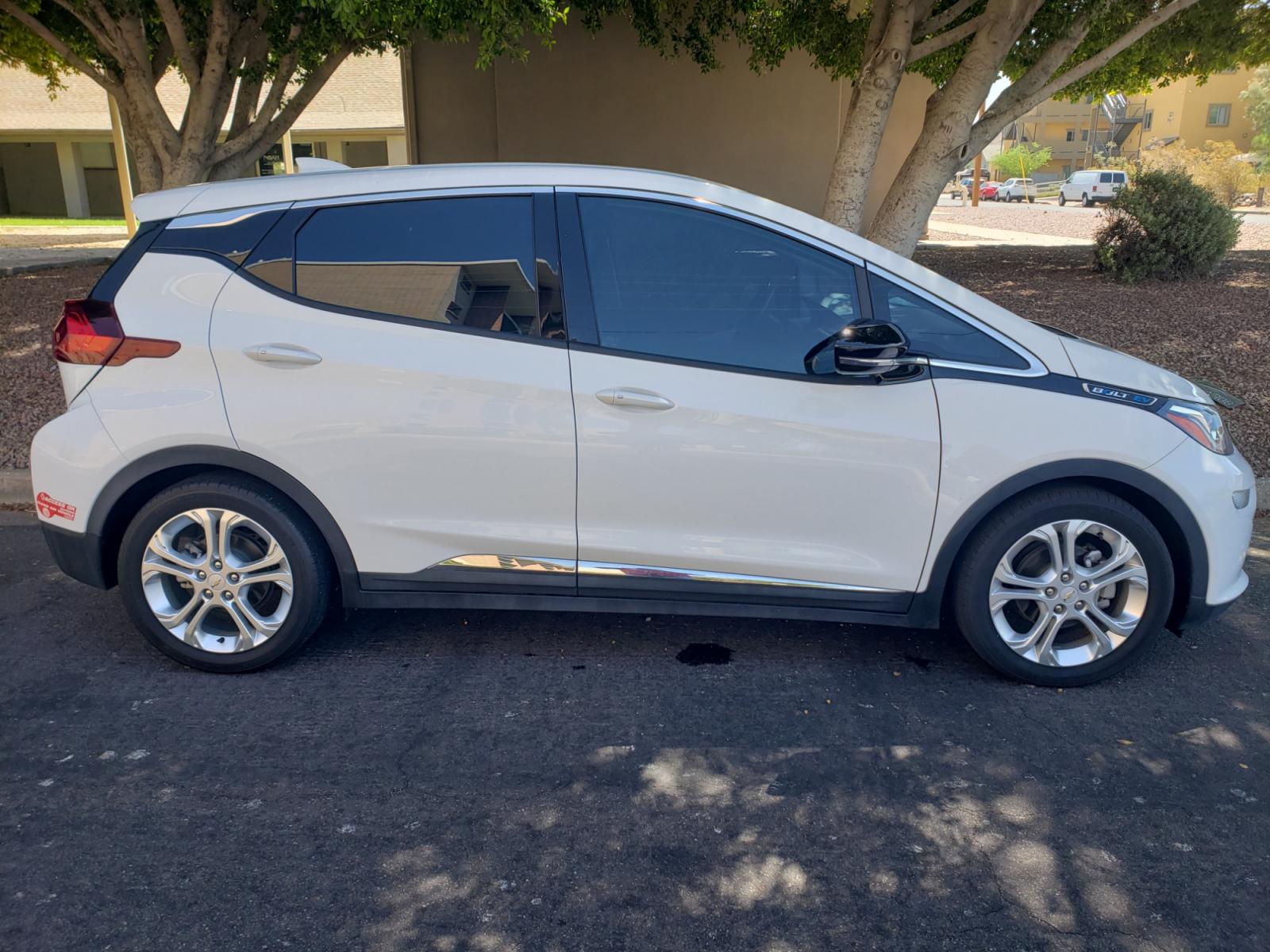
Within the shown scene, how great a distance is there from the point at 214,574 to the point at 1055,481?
320 cm

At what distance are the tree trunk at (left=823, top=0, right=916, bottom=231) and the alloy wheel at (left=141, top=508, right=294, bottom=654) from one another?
6699 millimetres

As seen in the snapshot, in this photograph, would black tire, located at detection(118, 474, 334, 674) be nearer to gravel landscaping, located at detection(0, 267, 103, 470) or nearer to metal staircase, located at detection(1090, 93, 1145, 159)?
gravel landscaping, located at detection(0, 267, 103, 470)

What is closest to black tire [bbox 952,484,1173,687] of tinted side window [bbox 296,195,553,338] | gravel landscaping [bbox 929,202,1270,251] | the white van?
tinted side window [bbox 296,195,553,338]

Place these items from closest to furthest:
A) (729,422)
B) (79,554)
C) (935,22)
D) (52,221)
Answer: (729,422) → (79,554) → (935,22) → (52,221)

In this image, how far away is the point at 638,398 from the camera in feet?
11.8

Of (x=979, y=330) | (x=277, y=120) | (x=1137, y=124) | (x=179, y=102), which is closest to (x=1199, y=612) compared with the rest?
(x=979, y=330)

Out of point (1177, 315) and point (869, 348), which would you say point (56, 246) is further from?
point (869, 348)

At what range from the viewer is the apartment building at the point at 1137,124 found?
64.0 metres

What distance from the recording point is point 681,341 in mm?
3668

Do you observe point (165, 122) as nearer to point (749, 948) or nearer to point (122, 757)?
point (122, 757)

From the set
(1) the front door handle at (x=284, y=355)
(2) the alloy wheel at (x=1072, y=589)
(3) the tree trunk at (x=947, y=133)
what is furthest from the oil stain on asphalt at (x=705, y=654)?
(3) the tree trunk at (x=947, y=133)

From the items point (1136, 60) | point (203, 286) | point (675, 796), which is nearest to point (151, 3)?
point (203, 286)

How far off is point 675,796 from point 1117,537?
192 cm

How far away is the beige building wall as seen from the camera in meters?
17.1
